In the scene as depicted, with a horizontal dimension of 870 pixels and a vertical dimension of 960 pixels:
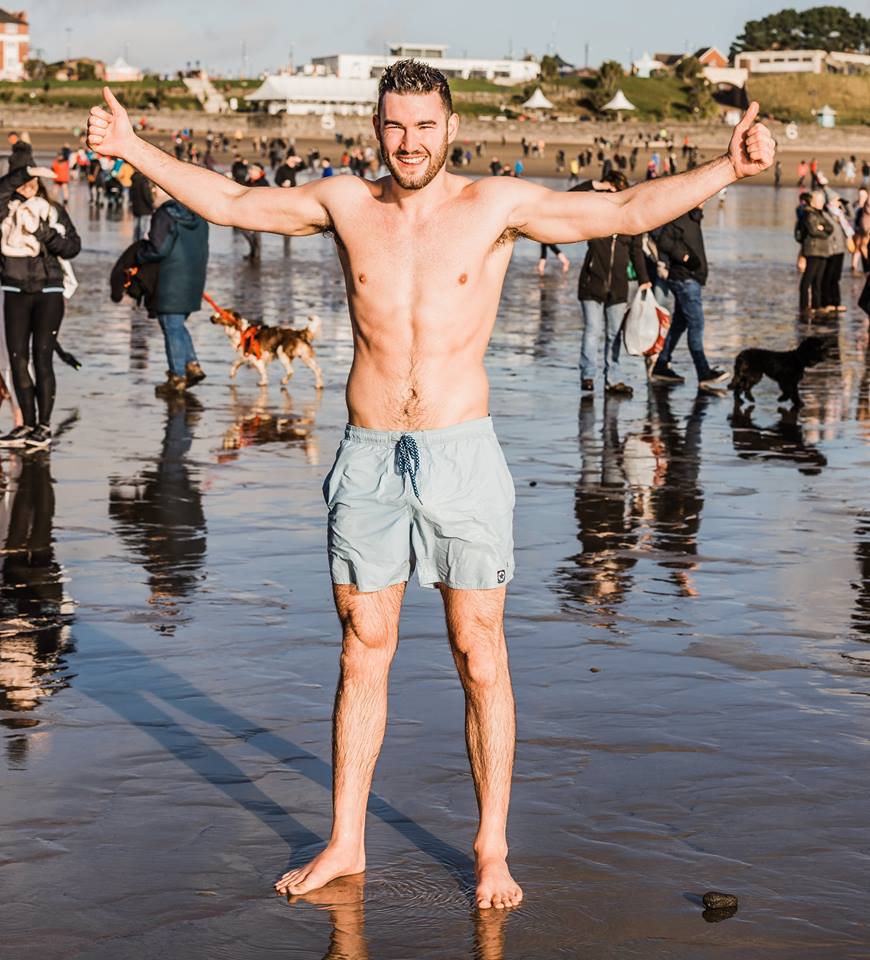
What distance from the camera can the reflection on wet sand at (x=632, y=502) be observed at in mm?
9039

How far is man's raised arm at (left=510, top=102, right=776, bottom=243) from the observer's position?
16.4ft

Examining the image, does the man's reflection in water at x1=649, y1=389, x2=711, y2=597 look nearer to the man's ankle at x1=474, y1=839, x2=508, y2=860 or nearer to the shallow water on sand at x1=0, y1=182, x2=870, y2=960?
the shallow water on sand at x1=0, y1=182, x2=870, y2=960

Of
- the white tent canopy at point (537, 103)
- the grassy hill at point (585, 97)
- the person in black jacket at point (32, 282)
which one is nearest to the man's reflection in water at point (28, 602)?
the person in black jacket at point (32, 282)

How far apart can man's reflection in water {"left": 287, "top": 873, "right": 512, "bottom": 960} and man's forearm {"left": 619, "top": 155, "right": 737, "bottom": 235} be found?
6.31 feet

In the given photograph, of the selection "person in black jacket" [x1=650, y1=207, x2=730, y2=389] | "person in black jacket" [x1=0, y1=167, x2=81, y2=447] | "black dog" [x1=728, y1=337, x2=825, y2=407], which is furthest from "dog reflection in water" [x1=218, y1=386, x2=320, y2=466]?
"black dog" [x1=728, y1=337, x2=825, y2=407]

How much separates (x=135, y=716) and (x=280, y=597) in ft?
6.54

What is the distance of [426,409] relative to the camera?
16.7ft

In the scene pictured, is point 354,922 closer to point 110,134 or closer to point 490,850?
point 490,850

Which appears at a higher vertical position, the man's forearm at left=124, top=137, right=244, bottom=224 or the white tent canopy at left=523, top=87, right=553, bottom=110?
the white tent canopy at left=523, top=87, right=553, bottom=110

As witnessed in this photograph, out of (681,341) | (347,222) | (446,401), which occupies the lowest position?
(681,341)

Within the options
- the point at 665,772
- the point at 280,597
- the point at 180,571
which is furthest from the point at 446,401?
the point at 180,571

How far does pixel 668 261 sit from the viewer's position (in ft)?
55.2

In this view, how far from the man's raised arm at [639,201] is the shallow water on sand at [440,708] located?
1.77 metres

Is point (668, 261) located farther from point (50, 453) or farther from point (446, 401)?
point (446, 401)
